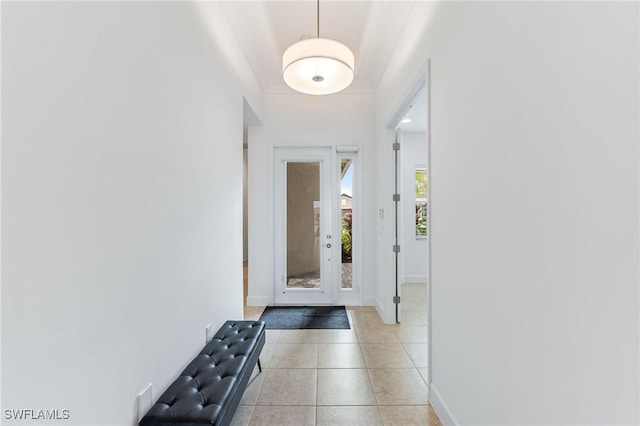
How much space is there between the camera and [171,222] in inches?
66.6

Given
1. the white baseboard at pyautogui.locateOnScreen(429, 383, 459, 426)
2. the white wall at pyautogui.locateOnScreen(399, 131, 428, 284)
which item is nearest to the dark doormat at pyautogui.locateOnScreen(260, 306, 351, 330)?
the white baseboard at pyautogui.locateOnScreen(429, 383, 459, 426)

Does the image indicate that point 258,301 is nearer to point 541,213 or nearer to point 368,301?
point 368,301

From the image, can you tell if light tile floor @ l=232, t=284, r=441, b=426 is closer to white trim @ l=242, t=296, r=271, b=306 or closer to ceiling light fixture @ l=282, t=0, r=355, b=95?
white trim @ l=242, t=296, r=271, b=306

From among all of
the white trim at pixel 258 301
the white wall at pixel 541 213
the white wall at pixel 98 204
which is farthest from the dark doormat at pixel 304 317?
the white wall at pixel 541 213

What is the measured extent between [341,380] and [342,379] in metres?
0.02

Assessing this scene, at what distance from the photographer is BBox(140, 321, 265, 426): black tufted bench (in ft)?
4.55

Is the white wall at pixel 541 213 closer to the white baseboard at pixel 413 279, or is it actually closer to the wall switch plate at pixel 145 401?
the wall switch plate at pixel 145 401

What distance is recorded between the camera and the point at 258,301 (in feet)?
14.2

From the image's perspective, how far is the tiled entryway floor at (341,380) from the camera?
79.1 inches

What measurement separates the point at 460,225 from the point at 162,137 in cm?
176

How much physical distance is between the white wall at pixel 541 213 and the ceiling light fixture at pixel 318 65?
0.75 m

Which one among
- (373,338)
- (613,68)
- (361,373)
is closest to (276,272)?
(373,338)

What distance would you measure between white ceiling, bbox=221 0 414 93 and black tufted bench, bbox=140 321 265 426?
278cm

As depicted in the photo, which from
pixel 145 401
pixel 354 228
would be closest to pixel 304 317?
pixel 354 228
